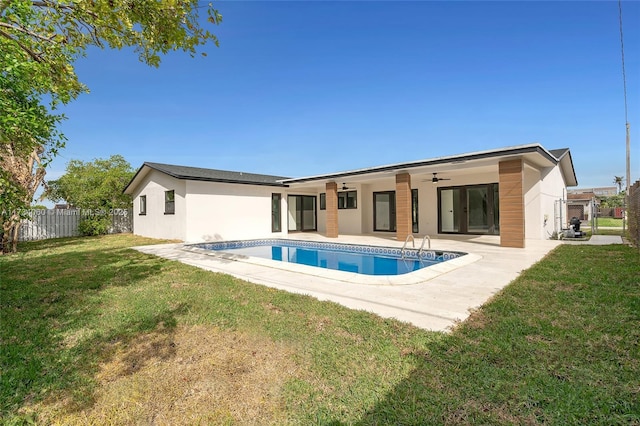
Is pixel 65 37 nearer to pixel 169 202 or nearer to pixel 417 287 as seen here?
pixel 417 287

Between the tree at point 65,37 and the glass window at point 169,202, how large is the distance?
28.6 ft

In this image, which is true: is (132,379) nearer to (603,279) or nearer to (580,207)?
(603,279)

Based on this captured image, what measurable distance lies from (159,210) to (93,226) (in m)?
5.21

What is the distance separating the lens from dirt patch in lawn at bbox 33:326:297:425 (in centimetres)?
222

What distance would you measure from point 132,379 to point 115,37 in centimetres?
533

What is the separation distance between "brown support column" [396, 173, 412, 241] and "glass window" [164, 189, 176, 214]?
10.9 m

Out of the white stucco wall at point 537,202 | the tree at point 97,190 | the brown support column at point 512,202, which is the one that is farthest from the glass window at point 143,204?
the white stucco wall at point 537,202

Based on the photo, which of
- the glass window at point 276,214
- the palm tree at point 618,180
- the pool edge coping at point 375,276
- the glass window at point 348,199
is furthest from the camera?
the palm tree at point 618,180

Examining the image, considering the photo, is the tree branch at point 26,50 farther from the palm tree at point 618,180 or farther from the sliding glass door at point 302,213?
the palm tree at point 618,180

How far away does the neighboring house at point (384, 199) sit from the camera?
11209 mm

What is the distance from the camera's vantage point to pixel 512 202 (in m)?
10.3

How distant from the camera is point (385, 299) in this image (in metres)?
4.87

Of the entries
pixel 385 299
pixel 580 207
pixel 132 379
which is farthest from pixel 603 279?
pixel 580 207

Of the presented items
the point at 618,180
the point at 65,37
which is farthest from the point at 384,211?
the point at 618,180
